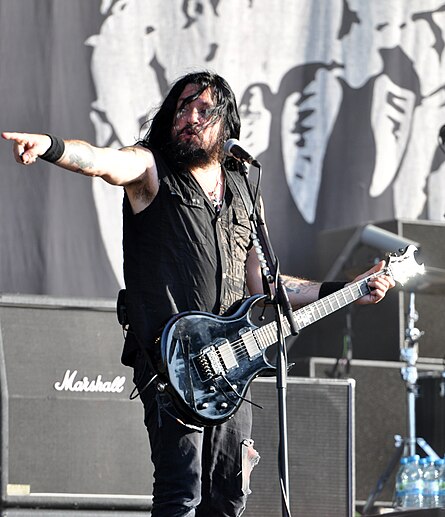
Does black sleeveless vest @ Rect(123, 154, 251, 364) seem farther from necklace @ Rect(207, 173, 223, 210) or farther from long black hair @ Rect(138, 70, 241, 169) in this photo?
long black hair @ Rect(138, 70, 241, 169)

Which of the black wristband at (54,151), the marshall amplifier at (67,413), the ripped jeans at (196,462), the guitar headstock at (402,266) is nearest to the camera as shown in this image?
the black wristband at (54,151)

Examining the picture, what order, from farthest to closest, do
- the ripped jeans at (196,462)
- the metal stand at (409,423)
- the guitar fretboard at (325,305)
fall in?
the metal stand at (409,423) < the guitar fretboard at (325,305) < the ripped jeans at (196,462)

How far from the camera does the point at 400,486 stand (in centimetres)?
526

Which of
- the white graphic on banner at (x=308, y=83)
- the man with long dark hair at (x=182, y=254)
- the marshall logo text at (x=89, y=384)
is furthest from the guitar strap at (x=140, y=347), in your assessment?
the white graphic on banner at (x=308, y=83)

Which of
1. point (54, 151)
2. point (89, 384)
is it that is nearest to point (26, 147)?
point (54, 151)

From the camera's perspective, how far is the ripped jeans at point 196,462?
328cm

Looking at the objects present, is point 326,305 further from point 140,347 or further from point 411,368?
point 411,368

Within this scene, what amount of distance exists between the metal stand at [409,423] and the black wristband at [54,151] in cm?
273

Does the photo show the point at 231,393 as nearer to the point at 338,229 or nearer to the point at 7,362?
the point at 7,362

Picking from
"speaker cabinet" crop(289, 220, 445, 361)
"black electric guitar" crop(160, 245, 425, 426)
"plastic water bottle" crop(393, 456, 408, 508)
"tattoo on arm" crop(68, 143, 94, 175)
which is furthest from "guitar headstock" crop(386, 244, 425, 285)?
"speaker cabinet" crop(289, 220, 445, 361)

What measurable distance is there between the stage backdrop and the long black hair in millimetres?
1579

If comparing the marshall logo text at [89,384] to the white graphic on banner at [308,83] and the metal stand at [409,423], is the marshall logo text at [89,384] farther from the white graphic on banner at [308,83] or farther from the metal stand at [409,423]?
the metal stand at [409,423]

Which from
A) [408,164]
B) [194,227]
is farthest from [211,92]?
[408,164]

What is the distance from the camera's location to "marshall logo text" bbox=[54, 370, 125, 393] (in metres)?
4.29
